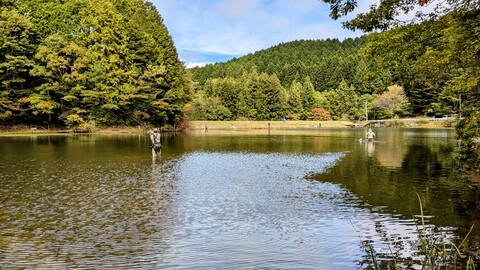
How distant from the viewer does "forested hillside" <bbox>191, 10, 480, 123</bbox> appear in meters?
12.0

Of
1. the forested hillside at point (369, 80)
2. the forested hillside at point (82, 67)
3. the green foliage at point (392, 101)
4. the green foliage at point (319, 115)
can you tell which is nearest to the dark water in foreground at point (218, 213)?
the forested hillside at point (369, 80)

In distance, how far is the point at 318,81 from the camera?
126562 millimetres

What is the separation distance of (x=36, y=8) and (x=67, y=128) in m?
17.6

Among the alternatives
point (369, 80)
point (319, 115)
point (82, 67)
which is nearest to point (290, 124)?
point (319, 115)

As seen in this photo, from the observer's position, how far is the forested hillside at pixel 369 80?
1198 centimetres

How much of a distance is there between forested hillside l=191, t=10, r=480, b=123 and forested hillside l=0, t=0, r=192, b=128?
21406 millimetres

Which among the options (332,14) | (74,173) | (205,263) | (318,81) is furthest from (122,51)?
(318,81)

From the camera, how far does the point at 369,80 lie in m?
14.3

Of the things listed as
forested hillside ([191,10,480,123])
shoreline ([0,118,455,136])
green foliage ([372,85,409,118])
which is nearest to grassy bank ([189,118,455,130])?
shoreline ([0,118,455,136])

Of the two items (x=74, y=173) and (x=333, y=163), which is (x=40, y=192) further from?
(x=333, y=163)

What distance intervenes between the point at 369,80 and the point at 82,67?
44253 mm

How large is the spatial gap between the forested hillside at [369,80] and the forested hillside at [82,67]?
2141 cm

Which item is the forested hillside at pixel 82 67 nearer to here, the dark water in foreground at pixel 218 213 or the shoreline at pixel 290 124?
the shoreline at pixel 290 124

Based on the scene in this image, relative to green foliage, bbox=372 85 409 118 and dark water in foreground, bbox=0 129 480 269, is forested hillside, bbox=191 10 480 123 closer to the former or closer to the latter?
green foliage, bbox=372 85 409 118
